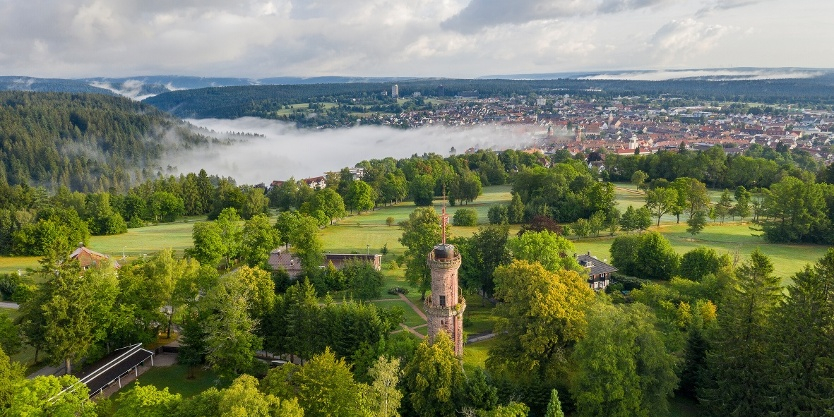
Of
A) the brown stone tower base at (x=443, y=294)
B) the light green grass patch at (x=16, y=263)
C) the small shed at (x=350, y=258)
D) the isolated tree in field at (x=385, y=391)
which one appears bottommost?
the light green grass patch at (x=16, y=263)

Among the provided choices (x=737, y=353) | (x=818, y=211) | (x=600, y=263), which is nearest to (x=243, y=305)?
(x=737, y=353)

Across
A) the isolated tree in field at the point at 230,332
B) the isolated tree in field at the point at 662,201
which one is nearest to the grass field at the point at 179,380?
the isolated tree in field at the point at 230,332

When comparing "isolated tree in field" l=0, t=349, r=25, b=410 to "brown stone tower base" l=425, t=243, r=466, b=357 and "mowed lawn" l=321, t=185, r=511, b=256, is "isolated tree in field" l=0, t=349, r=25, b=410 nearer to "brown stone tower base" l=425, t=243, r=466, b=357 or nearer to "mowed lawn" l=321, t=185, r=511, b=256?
"brown stone tower base" l=425, t=243, r=466, b=357

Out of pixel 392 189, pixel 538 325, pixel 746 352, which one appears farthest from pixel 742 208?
pixel 538 325

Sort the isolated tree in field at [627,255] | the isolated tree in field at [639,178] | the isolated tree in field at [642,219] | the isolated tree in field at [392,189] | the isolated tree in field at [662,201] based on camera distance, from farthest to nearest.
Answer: the isolated tree in field at [392,189] → the isolated tree in field at [639,178] → the isolated tree in field at [662,201] → the isolated tree in field at [642,219] → the isolated tree in field at [627,255]

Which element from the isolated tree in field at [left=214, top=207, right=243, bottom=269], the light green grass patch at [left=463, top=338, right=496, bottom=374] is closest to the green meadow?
the isolated tree in field at [left=214, top=207, right=243, bottom=269]

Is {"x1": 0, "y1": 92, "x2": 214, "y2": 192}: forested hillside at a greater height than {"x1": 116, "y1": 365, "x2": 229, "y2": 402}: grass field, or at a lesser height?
greater

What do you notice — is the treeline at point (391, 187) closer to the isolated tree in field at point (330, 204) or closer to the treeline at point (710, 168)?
the isolated tree in field at point (330, 204)

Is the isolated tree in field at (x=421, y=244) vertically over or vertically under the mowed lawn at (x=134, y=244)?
over

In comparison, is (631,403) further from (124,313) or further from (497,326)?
(124,313)
